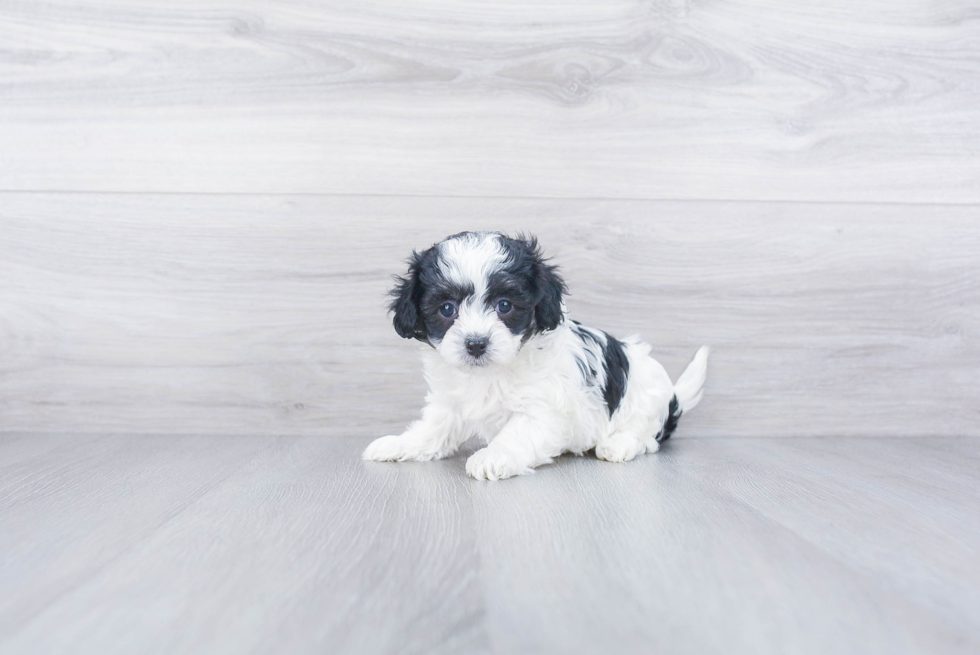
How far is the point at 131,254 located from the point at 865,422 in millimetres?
2365

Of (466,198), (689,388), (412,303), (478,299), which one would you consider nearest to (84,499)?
(412,303)

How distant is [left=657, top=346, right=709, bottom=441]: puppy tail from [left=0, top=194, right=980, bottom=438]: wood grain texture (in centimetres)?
8

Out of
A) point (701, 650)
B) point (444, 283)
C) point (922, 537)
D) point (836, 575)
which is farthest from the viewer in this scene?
point (444, 283)

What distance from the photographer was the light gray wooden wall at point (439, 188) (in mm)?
2154

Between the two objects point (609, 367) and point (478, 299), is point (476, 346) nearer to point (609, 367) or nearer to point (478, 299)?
point (478, 299)

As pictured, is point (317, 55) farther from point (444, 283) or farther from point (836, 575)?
point (836, 575)

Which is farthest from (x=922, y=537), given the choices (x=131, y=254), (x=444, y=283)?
(x=131, y=254)

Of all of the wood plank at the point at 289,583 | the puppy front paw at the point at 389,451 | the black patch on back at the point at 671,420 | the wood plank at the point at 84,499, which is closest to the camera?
the wood plank at the point at 289,583

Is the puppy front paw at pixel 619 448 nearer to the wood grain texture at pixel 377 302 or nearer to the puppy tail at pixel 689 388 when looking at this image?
A: the puppy tail at pixel 689 388

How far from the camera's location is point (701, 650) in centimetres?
74

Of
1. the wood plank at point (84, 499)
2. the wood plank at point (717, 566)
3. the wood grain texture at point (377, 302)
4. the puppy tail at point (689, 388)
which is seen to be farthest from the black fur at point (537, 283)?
the wood plank at point (84, 499)

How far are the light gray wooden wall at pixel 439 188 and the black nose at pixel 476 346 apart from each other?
0.63 meters

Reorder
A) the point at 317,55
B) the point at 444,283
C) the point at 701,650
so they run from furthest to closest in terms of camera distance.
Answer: the point at 317,55
the point at 444,283
the point at 701,650

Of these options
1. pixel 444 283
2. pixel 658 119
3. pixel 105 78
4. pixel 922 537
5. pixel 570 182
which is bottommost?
pixel 922 537
